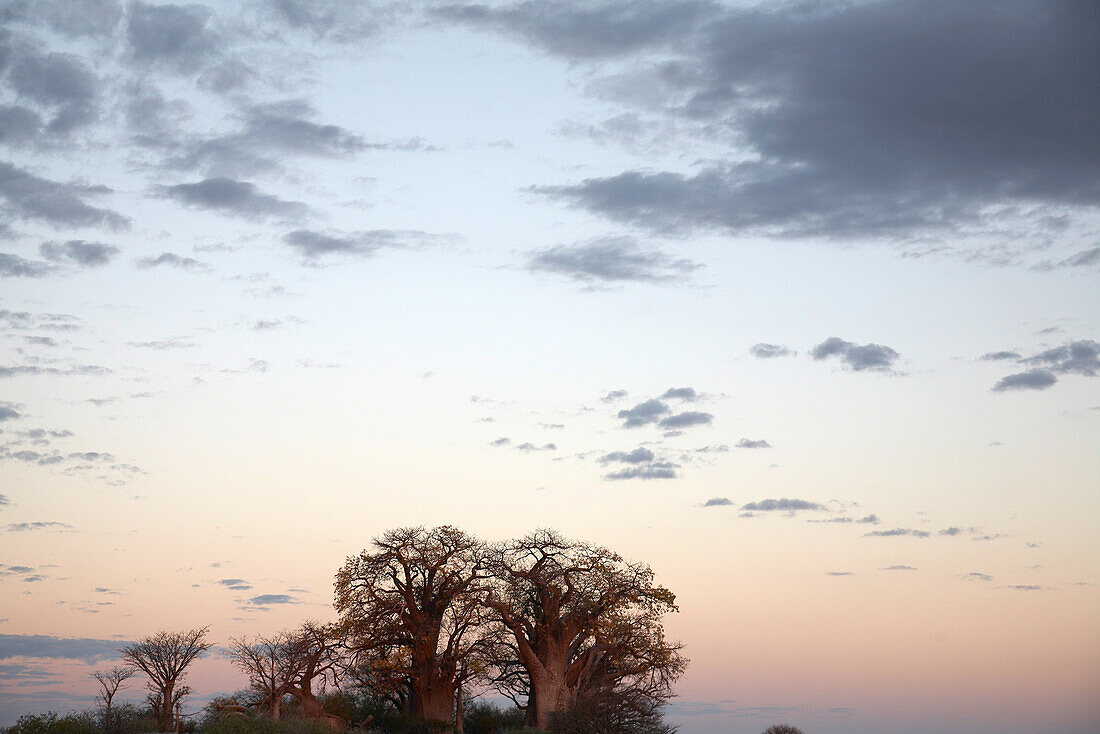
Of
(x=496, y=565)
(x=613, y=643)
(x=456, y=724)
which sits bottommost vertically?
(x=456, y=724)

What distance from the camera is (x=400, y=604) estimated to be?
54438 mm

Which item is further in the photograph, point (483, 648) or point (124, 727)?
point (483, 648)

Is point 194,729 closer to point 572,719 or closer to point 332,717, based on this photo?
point 332,717

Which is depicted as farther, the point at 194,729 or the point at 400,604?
the point at 400,604

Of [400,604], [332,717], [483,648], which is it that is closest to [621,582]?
[483,648]

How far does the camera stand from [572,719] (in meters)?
49.8

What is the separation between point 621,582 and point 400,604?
36.9 feet

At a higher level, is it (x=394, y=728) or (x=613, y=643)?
(x=613, y=643)

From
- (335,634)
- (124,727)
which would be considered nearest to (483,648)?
(335,634)

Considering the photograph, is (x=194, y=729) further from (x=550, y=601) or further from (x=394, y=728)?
(x=550, y=601)

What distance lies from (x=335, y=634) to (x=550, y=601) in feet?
35.3

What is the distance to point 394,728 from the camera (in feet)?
175

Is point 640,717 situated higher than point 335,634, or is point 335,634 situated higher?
point 335,634

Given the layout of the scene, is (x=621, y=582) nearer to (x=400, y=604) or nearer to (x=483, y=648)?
(x=483, y=648)
